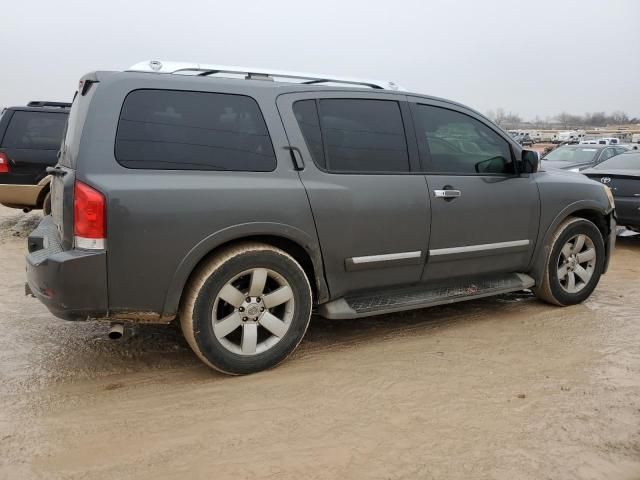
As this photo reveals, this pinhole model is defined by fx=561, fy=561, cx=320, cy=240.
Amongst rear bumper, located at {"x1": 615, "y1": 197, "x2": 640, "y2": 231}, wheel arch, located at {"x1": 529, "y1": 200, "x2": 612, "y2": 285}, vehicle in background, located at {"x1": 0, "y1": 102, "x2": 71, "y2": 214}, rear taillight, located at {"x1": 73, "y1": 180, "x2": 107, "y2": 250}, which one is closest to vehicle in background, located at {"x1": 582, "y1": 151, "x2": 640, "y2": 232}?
rear bumper, located at {"x1": 615, "y1": 197, "x2": 640, "y2": 231}

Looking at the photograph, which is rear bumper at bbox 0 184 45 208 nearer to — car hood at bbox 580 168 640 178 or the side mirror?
the side mirror

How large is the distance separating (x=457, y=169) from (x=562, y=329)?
156cm

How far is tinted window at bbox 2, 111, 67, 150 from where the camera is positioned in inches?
311

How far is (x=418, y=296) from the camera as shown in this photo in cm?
416

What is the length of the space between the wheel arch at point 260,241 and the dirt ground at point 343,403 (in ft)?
1.77

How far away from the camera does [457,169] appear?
14.1ft

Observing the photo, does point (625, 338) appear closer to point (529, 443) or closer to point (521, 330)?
point (521, 330)

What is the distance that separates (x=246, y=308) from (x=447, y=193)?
5.63 feet

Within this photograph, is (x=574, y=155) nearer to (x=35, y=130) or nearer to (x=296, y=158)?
(x=35, y=130)

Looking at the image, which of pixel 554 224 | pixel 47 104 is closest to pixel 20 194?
pixel 47 104

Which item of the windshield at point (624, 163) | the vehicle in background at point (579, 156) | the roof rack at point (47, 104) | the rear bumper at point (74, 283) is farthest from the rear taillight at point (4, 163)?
the vehicle in background at point (579, 156)

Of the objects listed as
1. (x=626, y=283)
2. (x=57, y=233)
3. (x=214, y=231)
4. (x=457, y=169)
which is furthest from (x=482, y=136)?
(x=57, y=233)

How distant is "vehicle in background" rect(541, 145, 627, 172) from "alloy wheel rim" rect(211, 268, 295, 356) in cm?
1116

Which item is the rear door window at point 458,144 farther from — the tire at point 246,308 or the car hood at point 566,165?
the car hood at point 566,165
